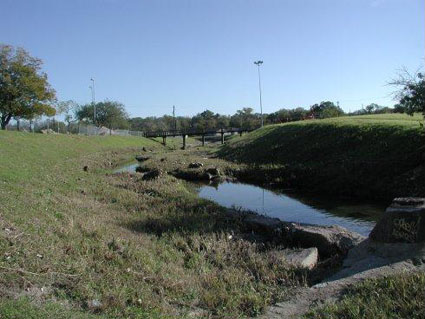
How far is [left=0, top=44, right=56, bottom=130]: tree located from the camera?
54.0 meters

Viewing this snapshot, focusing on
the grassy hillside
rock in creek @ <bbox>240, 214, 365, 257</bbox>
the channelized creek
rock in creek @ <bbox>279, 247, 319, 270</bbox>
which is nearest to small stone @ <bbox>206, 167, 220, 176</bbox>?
the grassy hillside

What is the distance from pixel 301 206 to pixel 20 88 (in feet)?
147

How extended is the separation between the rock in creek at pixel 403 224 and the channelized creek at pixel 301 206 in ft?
17.3

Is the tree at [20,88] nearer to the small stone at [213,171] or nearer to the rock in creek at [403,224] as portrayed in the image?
the small stone at [213,171]

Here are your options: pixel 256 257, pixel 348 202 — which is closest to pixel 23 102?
pixel 348 202

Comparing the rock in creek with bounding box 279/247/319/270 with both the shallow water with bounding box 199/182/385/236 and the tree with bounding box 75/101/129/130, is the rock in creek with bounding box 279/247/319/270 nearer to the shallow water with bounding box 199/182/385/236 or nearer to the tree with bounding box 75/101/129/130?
the shallow water with bounding box 199/182/385/236

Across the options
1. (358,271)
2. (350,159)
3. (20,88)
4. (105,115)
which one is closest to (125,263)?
(358,271)

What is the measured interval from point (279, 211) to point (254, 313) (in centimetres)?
1243

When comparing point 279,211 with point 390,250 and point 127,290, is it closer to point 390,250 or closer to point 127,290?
point 390,250

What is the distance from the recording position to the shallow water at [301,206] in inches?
670

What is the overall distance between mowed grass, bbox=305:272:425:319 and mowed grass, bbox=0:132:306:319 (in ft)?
4.21

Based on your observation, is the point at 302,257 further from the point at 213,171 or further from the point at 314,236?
the point at 213,171

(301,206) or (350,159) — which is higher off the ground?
(350,159)

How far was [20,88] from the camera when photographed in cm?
5475
